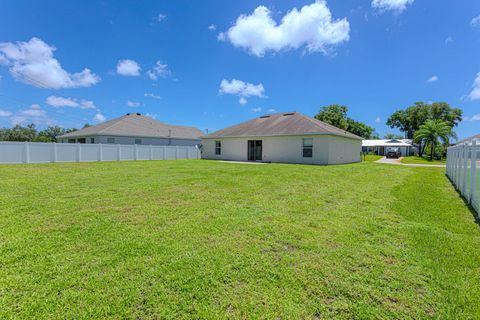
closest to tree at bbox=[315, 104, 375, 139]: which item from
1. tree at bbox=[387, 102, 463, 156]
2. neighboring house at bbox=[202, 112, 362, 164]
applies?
tree at bbox=[387, 102, 463, 156]

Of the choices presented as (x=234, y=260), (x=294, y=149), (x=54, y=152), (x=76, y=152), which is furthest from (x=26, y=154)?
(x=294, y=149)

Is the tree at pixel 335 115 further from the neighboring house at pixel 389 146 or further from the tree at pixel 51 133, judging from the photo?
the tree at pixel 51 133

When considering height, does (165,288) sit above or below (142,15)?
below

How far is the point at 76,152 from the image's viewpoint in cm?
1767

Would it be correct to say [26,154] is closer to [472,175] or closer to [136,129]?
[136,129]

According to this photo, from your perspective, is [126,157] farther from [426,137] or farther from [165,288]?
[426,137]

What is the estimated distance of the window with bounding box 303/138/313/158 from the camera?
18.0 m

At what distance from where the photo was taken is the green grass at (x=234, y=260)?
2041 mm

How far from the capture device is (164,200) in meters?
5.69

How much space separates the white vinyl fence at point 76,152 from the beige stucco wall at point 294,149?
5.43 metres

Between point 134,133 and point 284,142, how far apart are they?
1845 centimetres

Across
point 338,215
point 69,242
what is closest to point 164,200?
point 69,242

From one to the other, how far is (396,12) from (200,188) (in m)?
16.6

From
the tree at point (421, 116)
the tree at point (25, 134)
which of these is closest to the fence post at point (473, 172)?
the tree at point (421, 116)
